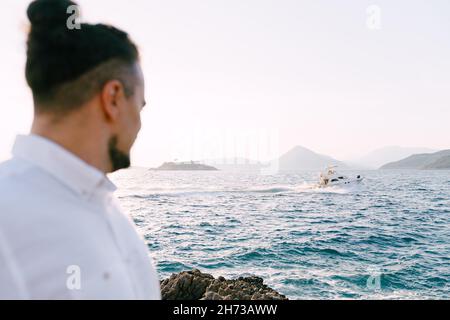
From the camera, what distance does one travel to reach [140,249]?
1429 millimetres

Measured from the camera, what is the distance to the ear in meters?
1.36

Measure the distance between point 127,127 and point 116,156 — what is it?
112 mm

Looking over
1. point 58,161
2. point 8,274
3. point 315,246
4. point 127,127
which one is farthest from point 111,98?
point 315,246

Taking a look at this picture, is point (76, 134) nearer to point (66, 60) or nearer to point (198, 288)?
point (66, 60)

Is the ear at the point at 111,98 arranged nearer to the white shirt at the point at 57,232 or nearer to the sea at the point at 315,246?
the white shirt at the point at 57,232

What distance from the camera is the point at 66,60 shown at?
1334 mm

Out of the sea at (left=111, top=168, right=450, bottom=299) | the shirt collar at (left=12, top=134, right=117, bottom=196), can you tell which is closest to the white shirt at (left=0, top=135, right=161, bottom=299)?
the shirt collar at (left=12, top=134, right=117, bottom=196)

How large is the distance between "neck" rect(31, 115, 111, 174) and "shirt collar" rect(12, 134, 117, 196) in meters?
0.04

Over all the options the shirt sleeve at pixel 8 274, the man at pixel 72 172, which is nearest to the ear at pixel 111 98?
the man at pixel 72 172

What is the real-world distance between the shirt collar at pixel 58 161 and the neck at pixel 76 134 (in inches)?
1.6

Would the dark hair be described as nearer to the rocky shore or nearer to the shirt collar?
the shirt collar

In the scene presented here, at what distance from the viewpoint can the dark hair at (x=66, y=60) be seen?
1336mm
